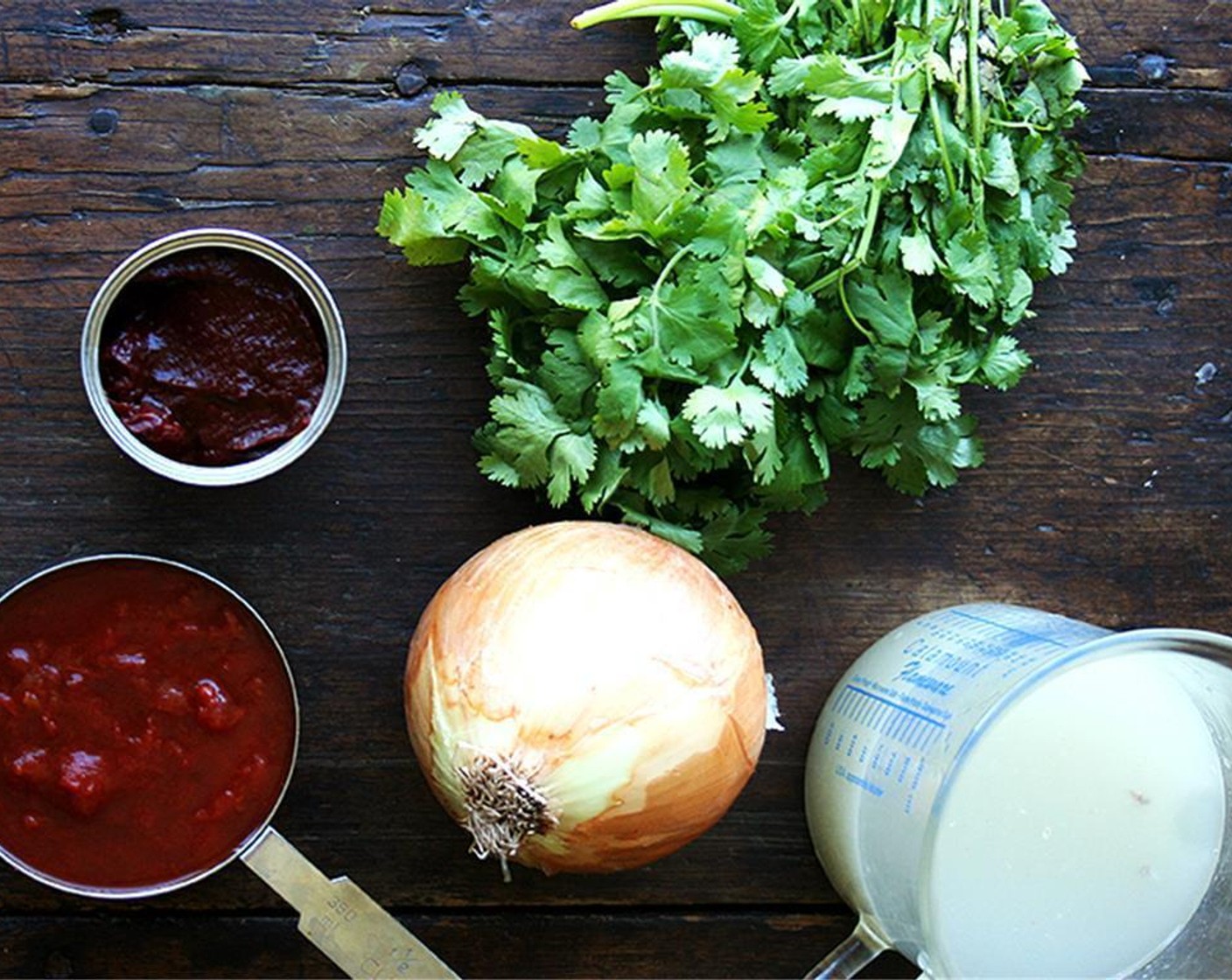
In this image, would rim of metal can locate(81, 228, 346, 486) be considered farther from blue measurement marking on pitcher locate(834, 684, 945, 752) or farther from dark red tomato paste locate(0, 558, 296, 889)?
blue measurement marking on pitcher locate(834, 684, 945, 752)

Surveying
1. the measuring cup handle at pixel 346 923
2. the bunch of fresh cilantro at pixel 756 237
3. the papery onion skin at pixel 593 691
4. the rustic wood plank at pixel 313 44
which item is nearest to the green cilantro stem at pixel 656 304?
the bunch of fresh cilantro at pixel 756 237

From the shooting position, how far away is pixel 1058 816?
1.34 meters

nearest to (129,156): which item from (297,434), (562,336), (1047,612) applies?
(297,434)

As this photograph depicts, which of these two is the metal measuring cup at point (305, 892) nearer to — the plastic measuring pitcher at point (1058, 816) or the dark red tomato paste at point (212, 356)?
the dark red tomato paste at point (212, 356)

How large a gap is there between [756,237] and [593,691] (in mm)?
410

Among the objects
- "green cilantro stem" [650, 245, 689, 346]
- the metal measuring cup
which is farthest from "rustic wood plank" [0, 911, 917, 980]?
"green cilantro stem" [650, 245, 689, 346]

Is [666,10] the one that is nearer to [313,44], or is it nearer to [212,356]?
[313,44]

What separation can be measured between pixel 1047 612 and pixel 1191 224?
0.43 m

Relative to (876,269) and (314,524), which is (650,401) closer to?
(876,269)

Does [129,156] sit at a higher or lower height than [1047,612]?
higher

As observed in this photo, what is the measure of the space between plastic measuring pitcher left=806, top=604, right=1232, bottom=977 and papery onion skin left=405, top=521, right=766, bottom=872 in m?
0.16

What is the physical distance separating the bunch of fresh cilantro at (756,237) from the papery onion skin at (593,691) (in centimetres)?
9

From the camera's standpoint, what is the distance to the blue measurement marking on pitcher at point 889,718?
52.3 inches

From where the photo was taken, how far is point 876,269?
4.54ft
